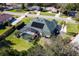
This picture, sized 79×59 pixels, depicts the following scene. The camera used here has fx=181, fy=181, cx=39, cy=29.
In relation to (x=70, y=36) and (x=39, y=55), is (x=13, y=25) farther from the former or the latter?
(x=70, y=36)

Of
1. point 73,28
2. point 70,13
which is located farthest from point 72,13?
point 73,28

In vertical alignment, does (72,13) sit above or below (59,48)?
above

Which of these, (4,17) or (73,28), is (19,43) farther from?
(73,28)

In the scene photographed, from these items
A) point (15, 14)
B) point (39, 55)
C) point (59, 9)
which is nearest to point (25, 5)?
point (15, 14)

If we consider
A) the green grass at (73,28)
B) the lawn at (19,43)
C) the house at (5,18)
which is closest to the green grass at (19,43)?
the lawn at (19,43)

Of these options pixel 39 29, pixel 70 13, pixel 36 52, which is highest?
pixel 70 13
